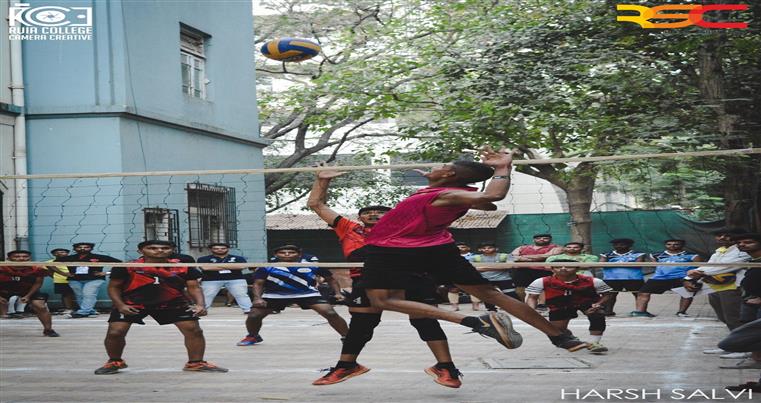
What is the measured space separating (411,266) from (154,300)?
3.12 m

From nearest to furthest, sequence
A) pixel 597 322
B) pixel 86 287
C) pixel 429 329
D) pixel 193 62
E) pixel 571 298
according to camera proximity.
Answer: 1. pixel 429 329
2. pixel 571 298
3. pixel 597 322
4. pixel 86 287
5. pixel 193 62

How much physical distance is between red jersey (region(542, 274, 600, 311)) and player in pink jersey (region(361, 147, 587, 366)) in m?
3.28

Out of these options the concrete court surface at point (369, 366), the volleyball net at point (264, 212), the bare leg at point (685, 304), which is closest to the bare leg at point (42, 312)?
the concrete court surface at point (369, 366)

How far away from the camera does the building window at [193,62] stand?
18984mm

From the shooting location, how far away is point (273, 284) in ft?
37.1

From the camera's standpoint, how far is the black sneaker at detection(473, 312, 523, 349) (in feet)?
20.6

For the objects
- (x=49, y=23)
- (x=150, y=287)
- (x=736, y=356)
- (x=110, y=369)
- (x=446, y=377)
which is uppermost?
(x=49, y=23)

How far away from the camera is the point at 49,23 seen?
55.7 ft

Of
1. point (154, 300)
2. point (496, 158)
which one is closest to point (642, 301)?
point (154, 300)

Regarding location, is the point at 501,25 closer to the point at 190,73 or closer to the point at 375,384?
the point at 190,73

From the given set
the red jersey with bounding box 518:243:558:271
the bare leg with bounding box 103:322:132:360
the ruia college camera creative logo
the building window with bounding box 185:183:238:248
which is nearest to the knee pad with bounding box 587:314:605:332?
the red jersey with bounding box 518:243:558:271

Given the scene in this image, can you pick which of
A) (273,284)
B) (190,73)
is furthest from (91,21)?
(273,284)

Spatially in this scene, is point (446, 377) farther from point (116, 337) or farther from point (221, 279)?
point (221, 279)

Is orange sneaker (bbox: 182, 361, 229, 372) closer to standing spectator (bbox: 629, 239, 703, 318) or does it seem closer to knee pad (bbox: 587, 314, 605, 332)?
knee pad (bbox: 587, 314, 605, 332)
